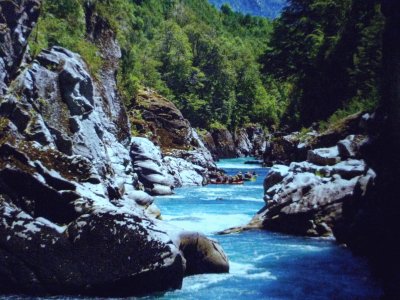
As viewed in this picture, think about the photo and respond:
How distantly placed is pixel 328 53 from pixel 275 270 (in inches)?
1079

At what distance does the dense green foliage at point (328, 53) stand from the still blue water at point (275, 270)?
1324cm

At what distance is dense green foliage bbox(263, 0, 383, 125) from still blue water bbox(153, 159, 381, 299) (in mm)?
13242

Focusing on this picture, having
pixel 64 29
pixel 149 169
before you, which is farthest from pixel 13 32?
pixel 149 169

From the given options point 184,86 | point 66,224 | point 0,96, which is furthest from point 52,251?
point 184,86

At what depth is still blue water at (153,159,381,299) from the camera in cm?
1316

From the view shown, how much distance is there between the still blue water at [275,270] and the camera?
13.2m

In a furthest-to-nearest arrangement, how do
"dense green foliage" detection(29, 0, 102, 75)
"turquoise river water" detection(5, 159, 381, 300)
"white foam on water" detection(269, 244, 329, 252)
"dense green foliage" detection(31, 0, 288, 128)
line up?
"dense green foliage" detection(31, 0, 288, 128) < "dense green foliage" detection(29, 0, 102, 75) < "white foam on water" detection(269, 244, 329, 252) < "turquoise river water" detection(5, 159, 381, 300)

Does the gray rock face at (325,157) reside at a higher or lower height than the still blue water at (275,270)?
higher

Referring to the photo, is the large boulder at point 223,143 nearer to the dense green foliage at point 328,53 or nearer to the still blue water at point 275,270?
the dense green foliage at point 328,53

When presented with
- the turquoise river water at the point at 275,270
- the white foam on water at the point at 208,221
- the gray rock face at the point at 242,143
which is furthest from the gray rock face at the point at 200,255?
the gray rock face at the point at 242,143

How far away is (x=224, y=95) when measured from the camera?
76250 millimetres

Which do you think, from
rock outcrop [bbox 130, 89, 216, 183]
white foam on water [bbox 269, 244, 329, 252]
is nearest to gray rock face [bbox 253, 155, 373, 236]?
white foam on water [bbox 269, 244, 329, 252]

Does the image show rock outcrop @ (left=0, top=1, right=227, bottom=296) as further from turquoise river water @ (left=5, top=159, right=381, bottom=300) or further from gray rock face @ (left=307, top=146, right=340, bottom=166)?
gray rock face @ (left=307, top=146, right=340, bottom=166)

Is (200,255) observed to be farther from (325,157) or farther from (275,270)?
(325,157)
